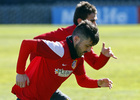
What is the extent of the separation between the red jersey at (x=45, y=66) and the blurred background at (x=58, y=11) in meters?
34.9

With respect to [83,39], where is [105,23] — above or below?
below

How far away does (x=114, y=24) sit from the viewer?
134 feet

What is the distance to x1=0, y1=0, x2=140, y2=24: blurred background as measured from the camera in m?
39.8

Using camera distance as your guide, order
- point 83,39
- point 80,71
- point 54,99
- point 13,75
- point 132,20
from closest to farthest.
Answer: point 83,39, point 80,71, point 54,99, point 13,75, point 132,20

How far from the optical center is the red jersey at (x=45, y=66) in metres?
4.60

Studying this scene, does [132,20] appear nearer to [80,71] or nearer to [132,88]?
[132,88]

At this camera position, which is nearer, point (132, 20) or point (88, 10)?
point (88, 10)

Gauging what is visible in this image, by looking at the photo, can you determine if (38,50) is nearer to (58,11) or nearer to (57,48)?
(57,48)

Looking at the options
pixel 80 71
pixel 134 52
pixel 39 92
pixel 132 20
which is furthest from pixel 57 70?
pixel 132 20

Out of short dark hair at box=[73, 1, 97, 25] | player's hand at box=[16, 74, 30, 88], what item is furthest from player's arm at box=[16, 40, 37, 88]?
short dark hair at box=[73, 1, 97, 25]

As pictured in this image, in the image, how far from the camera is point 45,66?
15.6ft

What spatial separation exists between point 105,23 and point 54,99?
1400 inches

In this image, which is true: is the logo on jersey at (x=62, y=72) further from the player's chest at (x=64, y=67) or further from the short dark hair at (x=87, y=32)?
the short dark hair at (x=87, y=32)

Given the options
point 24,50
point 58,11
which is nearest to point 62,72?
point 24,50
